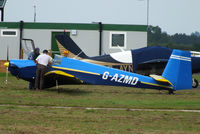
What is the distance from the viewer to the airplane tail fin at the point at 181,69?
14094 mm

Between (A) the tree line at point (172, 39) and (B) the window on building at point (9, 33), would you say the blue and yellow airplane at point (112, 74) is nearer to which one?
(B) the window on building at point (9, 33)

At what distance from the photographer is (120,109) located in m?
10.9

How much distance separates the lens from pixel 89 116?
945cm

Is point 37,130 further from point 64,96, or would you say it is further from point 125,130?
point 64,96

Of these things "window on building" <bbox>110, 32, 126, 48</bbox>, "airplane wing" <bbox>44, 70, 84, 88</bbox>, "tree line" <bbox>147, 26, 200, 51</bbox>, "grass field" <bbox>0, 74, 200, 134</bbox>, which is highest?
"tree line" <bbox>147, 26, 200, 51</bbox>

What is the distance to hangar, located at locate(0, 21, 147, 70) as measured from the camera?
99.9 feet

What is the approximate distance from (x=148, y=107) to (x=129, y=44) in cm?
1938

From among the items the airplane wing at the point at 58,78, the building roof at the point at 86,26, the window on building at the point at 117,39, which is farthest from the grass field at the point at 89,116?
the building roof at the point at 86,26

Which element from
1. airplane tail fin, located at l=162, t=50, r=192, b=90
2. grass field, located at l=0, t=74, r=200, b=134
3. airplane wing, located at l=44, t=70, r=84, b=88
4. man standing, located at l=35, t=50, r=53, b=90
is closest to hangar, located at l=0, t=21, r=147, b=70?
airplane wing, located at l=44, t=70, r=84, b=88

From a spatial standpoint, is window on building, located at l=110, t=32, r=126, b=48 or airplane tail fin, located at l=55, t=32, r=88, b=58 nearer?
airplane tail fin, located at l=55, t=32, r=88, b=58

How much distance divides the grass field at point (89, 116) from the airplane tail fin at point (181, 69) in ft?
2.80

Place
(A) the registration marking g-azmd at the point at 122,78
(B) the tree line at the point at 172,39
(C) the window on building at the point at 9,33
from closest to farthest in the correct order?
(A) the registration marking g-azmd at the point at 122,78 < (C) the window on building at the point at 9,33 < (B) the tree line at the point at 172,39

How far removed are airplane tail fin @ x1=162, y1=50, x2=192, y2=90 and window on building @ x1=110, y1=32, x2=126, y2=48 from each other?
16.1 meters

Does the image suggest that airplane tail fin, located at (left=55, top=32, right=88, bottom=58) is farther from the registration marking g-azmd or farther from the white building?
the registration marking g-azmd
